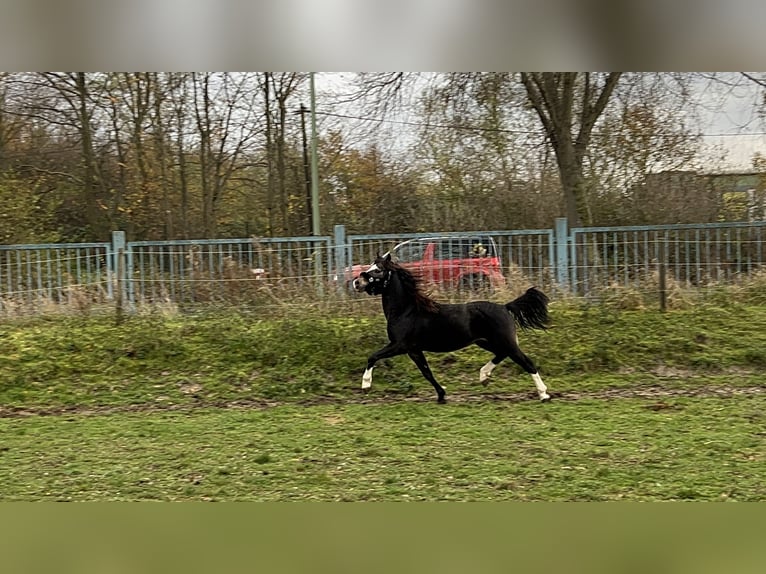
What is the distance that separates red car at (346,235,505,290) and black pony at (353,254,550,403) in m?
1.20

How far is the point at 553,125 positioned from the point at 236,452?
4909 millimetres

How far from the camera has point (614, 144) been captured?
299 inches

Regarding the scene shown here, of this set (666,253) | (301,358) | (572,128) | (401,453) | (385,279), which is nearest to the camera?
(401,453)

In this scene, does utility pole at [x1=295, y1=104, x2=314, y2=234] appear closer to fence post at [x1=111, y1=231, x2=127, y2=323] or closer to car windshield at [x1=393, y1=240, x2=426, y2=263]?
car windshield at [x1=393, y1=240, x2=426, y2=263]

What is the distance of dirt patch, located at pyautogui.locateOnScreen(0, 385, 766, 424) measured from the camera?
525 cm

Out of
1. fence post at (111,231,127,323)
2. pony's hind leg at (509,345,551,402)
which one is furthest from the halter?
fence post at (111,231,127,323)

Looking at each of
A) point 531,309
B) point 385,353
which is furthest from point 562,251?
point 385,353

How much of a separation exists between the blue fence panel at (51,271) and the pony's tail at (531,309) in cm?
380

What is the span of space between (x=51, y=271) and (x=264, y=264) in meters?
2.02

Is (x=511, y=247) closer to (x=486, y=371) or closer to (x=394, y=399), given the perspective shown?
(x=486, y=371)

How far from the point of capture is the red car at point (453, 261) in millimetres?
6547

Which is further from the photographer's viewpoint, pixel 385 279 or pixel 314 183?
pixel 314 183

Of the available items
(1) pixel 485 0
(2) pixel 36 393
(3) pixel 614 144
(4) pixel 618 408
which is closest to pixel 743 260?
(3) pixel 614 144

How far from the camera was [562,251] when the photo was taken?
687cm
